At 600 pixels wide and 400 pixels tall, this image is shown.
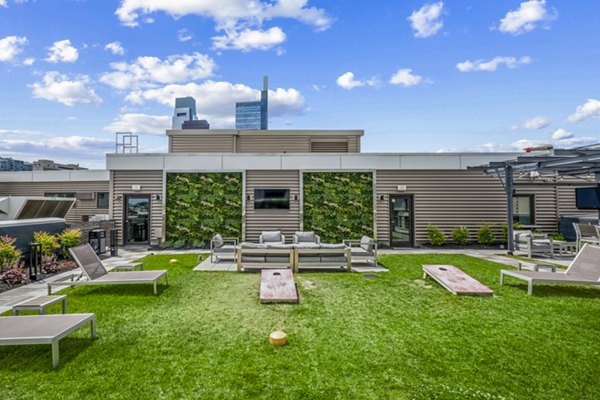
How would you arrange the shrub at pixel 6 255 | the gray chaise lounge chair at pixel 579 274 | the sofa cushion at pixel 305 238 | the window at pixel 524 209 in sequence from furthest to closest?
the window at pixel 524 209
the sofa cushion at pixel 305 238
the shrub at pixel 6 255
the gray chaise lounge chair at pixel 579 274

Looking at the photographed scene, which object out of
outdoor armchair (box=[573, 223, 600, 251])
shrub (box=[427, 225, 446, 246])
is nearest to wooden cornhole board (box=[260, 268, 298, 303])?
shrub (box=[427, 225, 446, 246])

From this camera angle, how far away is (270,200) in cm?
1202

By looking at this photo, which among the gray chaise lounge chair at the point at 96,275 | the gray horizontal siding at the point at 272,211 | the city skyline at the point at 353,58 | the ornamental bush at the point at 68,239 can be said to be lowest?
the gray chaise lounge chair at the point at 96,275

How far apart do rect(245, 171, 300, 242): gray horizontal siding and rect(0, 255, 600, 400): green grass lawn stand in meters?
6.12

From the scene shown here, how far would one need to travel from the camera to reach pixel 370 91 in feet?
44.2

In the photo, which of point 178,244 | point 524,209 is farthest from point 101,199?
point 524,209

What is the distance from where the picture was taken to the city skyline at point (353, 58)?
8.69 metres

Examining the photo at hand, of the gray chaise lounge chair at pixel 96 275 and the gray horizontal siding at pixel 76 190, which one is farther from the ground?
the gray horizontal siding at pixel 76 190

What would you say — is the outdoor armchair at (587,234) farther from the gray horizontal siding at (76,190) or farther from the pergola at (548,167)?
the gray horizontal siding at (76,190)

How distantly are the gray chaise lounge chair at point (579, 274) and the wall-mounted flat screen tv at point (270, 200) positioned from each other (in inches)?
305

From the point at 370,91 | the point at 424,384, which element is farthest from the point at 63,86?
the point at 424,384

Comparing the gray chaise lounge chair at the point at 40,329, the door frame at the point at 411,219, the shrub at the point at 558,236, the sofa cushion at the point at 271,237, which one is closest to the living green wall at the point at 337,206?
the door frame at the point at 411,219

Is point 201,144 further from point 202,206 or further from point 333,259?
point 333,259

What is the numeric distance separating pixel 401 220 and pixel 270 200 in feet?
18.0
